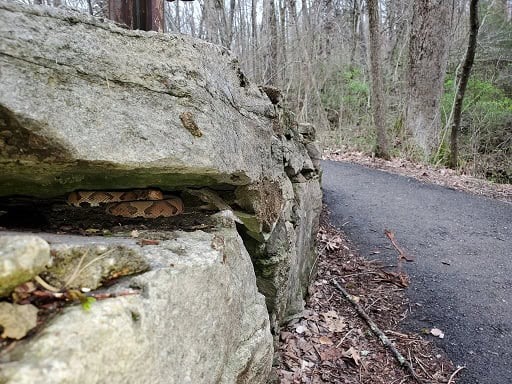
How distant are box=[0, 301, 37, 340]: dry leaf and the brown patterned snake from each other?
1.34 metres

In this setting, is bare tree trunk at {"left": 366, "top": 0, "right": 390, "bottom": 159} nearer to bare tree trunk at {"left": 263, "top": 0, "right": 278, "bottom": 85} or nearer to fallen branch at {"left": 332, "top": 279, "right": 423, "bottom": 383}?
bare tree trunk at {"left": 263, "top": 0, "right": 278, "bottom": 85}

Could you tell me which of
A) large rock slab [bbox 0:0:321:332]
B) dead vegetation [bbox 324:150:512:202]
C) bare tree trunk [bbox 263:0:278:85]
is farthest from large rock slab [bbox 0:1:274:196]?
bare tree trunk [bbox 263:0:278:85]

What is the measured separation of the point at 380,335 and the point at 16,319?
387cm

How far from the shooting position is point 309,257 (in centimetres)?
511

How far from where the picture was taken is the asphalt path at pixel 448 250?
3.90m

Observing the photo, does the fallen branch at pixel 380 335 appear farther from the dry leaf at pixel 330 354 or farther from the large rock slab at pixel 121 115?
the large rock slab at pixel 121 115

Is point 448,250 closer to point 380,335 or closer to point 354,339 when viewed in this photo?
point 380,335

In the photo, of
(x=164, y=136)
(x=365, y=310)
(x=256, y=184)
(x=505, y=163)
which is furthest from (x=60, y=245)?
(x=505, y=163)

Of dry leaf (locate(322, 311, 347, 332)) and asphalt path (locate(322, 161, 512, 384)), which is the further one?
dry leaf (locate(322, 311, 347, 332))

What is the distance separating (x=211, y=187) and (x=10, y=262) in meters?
1.95

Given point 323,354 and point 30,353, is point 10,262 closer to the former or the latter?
point 30,353

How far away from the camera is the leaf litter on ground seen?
363 cm

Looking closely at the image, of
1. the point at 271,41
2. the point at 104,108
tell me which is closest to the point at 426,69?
the point at 271,41

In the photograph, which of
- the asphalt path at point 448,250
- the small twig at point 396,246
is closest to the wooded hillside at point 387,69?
the asphalt path at point 448,250
